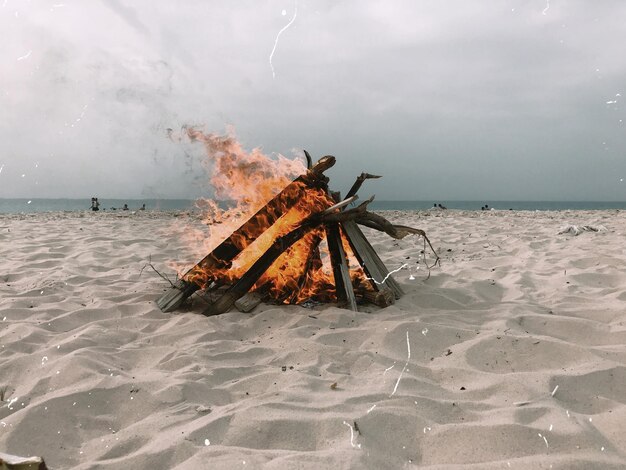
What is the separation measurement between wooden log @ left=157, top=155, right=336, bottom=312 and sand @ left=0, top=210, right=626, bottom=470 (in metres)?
0.22

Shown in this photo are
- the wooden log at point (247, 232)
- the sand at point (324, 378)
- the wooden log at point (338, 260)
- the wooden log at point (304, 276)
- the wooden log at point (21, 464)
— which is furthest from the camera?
the wooden log at point (304, 276)

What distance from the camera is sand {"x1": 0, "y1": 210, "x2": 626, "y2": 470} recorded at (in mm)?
2137

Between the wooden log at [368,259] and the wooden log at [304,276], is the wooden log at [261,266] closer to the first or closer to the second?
the wooden log at [304,276]

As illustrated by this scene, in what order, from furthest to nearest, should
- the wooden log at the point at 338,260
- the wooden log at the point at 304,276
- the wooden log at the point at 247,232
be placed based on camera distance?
1. the wooden log at the point at 304,276
2. the wooden log at the point at 338,260
3. the wooden log at the point at 247,232

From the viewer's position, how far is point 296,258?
4832mm

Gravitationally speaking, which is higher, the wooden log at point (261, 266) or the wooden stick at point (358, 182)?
the wooden stick at point (358, 182)

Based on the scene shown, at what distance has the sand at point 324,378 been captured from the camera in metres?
2.14

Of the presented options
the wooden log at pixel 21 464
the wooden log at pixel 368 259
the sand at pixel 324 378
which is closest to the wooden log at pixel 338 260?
the wooden log at pixel 368 259

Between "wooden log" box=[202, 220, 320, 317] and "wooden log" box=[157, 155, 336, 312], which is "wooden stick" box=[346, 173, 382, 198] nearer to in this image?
"wooden log" box=[157, 155, 336, 312]

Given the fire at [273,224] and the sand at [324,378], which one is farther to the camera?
the fire at [273,224]

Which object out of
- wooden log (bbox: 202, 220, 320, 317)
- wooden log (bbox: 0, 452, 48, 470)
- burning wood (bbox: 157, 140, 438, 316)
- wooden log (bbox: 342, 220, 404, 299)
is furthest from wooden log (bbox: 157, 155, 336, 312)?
wooden log (bbox: 0, 452, 48, 470)

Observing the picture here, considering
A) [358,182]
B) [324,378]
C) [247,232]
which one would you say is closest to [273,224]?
[247,232]

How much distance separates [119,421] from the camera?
247cm

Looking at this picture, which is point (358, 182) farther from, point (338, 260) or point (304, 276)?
point (304, 276)
